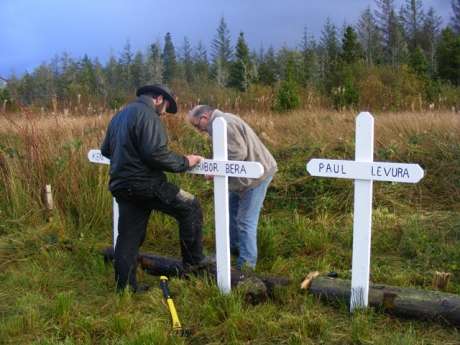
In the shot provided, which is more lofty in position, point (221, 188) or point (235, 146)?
point (235, 146)

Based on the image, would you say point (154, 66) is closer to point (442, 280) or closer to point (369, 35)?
point (369, 35)

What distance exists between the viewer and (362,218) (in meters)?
4.09

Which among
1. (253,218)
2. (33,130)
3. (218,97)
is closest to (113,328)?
(253,218)

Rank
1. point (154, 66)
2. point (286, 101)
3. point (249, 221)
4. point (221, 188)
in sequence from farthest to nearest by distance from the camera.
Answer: point (154, 66), point (286, 101), point (249, 221), point (221, 188)

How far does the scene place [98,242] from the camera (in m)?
6.30

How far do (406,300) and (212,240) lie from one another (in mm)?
2753

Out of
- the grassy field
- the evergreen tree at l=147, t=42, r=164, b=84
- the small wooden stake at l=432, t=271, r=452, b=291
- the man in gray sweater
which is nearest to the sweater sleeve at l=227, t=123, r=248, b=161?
the man in gray sweater

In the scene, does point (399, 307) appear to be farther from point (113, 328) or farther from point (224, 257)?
point (113, 328)

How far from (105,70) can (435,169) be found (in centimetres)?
4370

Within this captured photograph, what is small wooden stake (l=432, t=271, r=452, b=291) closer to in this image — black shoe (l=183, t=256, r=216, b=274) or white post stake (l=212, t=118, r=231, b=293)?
white post stake (l=212, t=118, r=231, b=293)

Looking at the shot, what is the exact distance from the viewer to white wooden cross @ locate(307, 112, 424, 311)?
3.98 m

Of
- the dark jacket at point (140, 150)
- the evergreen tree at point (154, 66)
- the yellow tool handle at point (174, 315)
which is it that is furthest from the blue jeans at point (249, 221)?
the evergreen tree at point (154, 66)

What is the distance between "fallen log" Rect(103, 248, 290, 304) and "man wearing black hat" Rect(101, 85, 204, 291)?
0.63 ft

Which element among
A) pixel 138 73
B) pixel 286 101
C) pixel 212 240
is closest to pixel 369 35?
pixel 138 73
